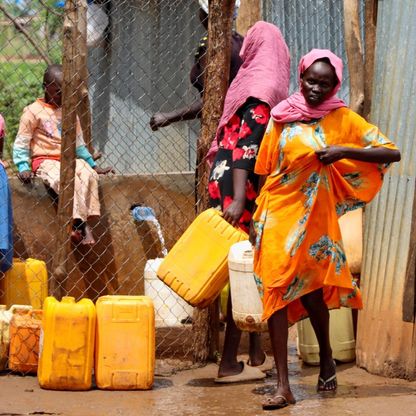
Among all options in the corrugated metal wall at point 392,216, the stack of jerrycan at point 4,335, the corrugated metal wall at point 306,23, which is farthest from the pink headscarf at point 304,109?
the corrugated metal wall at point 306,23

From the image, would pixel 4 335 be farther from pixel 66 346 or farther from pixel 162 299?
pixel 162 299

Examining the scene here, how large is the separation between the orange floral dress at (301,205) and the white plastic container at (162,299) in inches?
65.5

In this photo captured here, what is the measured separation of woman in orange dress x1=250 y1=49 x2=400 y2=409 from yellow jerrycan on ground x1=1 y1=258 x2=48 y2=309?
5.95ft

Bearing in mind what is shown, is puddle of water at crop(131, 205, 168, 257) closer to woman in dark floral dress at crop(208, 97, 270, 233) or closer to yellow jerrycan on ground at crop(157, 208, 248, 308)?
woman in dark floral dress at crop(208, 97, 270, 233)

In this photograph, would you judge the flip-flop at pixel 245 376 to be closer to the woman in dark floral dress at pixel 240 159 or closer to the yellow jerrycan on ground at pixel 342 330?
the yellow jerrycan on ground at pixel 342 330

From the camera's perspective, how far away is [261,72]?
574 cm

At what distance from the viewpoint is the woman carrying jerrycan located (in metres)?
5.61

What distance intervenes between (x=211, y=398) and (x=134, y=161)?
4.07m

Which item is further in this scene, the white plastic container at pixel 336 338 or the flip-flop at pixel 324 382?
the white plastic container at pixel 336 338

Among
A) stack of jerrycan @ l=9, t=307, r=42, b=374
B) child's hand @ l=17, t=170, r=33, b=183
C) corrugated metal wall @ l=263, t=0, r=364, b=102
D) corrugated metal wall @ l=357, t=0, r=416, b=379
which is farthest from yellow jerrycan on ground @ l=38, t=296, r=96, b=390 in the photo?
corrugated metal wall @ l=263, t=0, r=364, b=102

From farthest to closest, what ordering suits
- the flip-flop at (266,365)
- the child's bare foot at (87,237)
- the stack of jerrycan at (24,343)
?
the child's bare foot at (87,237), the flip-flop at (266,365), the stack of jerrycan at (24,343)

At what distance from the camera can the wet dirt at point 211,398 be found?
5129mm

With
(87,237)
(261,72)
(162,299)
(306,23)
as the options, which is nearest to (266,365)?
(162,299)

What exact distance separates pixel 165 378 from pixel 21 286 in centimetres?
114
